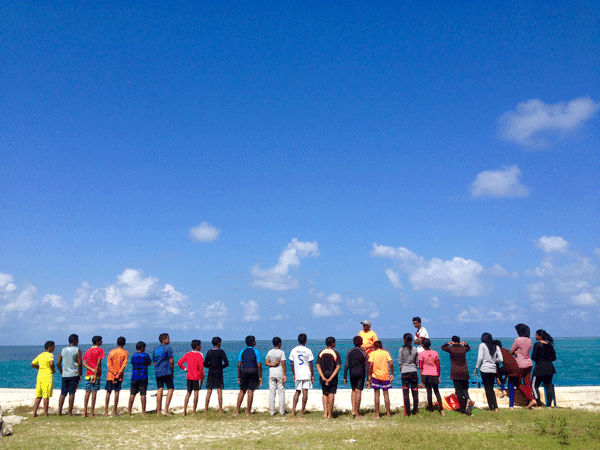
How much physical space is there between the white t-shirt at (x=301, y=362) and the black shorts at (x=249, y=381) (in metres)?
1.07

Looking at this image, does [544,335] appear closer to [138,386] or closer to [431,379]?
[431,379]

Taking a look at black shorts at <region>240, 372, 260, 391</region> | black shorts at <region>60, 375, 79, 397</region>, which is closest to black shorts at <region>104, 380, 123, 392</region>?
black shorts at <region>60, 375, 79, 397</region>

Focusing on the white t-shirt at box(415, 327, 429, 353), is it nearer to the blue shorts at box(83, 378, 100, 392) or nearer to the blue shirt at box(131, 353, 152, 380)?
the blue shirt at box(131, 353, 152, 380)

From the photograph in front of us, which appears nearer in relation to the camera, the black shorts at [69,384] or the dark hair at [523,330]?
the black shorts at [69,384]

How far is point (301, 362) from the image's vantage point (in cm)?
1202

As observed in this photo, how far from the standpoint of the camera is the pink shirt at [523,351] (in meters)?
12.6

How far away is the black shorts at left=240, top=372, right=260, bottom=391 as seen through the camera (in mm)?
12016

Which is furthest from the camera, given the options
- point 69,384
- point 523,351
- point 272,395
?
point 523,351

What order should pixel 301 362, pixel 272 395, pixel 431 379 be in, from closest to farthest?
pixel 431 379
pixel 301 362
pixel 272 395

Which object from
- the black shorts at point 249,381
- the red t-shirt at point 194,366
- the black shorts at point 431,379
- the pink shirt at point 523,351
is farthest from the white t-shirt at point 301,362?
the pink shirt at point 523,351

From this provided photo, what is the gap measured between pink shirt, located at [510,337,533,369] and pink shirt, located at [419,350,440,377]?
248 centimetres

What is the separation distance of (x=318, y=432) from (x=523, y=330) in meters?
6.85

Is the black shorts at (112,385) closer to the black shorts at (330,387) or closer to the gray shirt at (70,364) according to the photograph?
the gray shirt at (70,364)

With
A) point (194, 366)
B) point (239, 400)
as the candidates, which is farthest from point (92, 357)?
point (239, 400)
